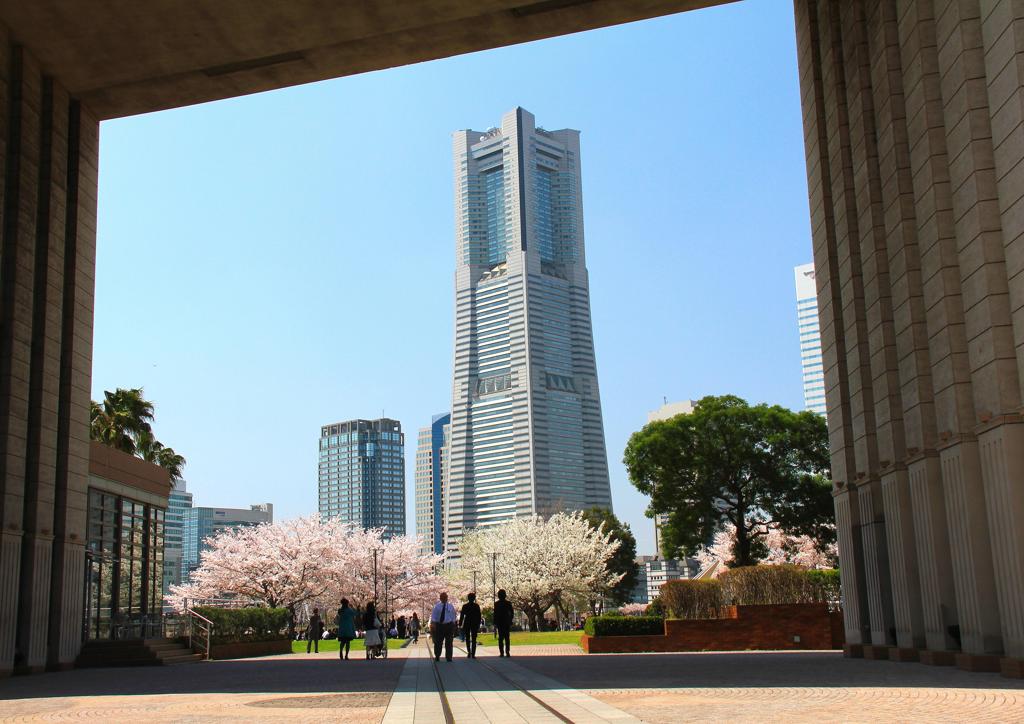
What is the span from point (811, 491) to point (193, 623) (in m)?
31.6

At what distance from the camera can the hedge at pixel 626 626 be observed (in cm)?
3020

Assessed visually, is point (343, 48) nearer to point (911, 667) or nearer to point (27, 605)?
point (27, 605)

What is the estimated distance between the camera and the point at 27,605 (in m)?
23.5

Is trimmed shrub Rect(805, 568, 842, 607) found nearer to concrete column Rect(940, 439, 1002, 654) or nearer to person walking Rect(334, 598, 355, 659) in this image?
person walking Rect(334, 598, 355, 659)

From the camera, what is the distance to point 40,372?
24.4 metres

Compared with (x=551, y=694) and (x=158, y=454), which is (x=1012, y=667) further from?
(x=158, y=454)

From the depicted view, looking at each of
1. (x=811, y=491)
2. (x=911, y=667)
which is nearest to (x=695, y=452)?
(x=811, y=491)

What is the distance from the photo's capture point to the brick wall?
29.4 meters

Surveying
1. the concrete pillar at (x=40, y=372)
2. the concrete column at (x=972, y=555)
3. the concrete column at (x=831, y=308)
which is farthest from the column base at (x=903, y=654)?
the concrete pillar at (x=40, y=372)

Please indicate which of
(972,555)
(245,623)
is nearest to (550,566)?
(245,623)

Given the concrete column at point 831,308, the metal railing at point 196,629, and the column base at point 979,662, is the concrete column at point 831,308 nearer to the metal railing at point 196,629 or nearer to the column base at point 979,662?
the column base at point 979,662

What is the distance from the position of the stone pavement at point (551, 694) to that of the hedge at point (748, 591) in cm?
1144

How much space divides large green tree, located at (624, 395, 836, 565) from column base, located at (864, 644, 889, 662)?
99.1 ft

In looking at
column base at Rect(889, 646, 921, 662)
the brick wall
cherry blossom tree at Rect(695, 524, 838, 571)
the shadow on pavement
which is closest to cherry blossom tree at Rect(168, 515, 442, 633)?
cherry blossom tree at Rect(695, 524, 838, 571)
